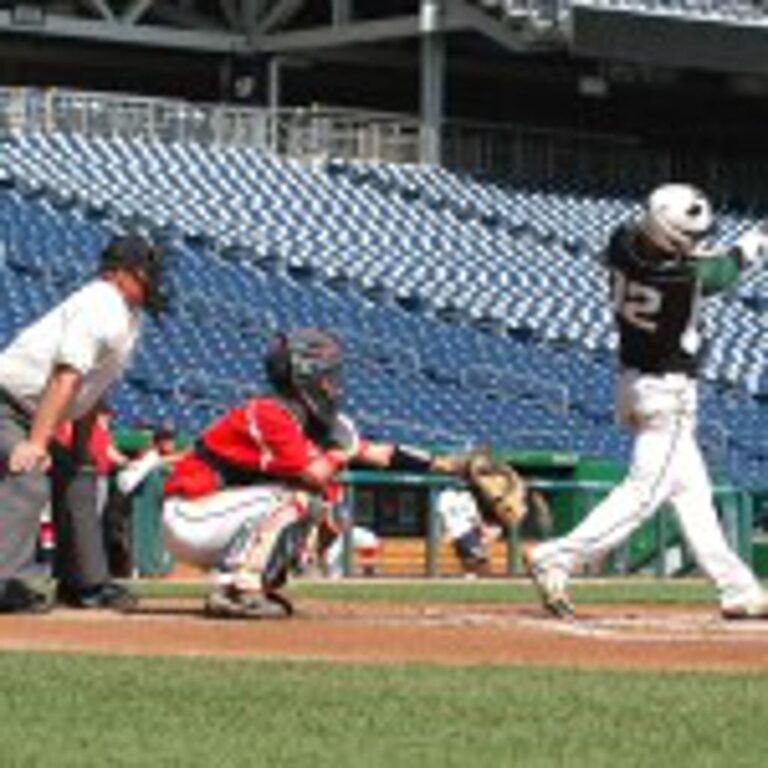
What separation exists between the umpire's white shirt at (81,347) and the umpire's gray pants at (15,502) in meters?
0.10

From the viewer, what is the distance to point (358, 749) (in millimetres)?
6695

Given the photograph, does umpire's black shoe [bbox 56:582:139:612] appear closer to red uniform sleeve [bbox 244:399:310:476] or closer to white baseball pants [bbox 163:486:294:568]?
white baseball pants [bbox 163:486:294:568]

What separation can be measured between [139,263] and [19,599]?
4.58 feet

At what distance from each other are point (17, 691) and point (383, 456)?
141 inches

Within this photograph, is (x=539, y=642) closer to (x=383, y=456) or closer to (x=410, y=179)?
(x=383, y=456)

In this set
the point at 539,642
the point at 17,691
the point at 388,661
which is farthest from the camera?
the point at 539,642

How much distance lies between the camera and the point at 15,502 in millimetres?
11211

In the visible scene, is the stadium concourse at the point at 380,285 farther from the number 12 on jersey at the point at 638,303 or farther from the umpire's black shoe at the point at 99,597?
the number 12 on jersey at the point at 638,303

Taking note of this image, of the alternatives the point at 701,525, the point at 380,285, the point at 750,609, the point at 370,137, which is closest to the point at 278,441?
the point at 701,525

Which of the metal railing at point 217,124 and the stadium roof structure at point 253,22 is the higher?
the stadium roof structure at point 253,22

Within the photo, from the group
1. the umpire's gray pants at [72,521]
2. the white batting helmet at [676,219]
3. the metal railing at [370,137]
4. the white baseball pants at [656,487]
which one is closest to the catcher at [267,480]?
the umpire's gray pants at [72,521]

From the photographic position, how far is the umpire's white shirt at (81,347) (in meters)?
10.9

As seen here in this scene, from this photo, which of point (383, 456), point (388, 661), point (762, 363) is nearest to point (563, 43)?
point (762, 363)

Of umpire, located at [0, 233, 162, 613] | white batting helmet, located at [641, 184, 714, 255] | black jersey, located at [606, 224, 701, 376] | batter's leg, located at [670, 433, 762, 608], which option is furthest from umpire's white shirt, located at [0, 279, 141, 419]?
batter's leg, located at [670, 433, 762, 608]
